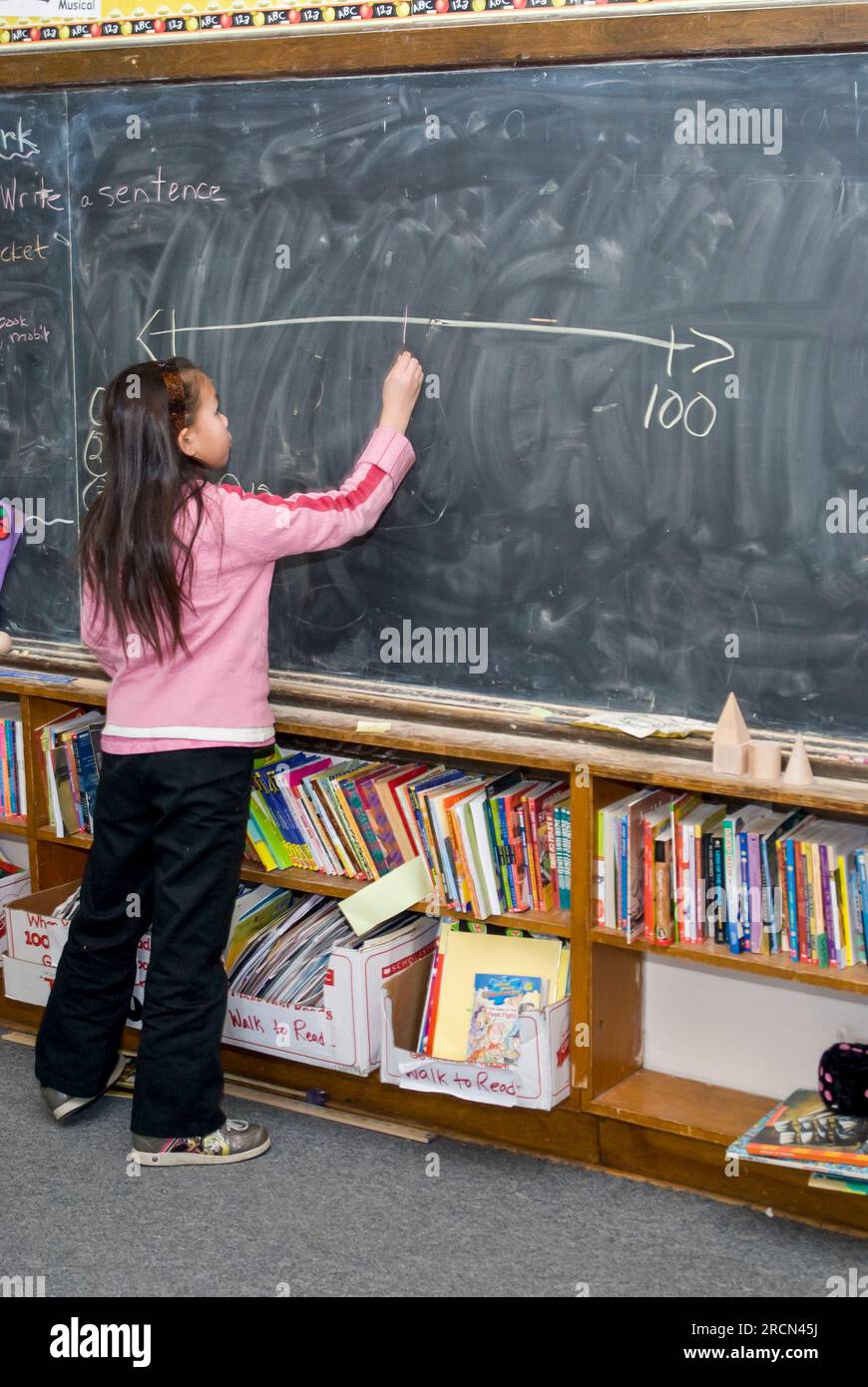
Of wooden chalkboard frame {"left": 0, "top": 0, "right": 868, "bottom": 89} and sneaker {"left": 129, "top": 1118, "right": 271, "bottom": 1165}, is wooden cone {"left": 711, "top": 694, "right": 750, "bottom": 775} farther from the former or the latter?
sneaker {"left": 129, "top": 1118, "right": 271, "bottom": 1165}

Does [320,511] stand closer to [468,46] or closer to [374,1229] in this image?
[468,46]

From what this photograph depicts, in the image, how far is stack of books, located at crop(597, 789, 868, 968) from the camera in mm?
2537

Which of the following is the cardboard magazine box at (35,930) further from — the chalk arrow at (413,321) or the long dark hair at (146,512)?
the chalk arrow at (413,321)

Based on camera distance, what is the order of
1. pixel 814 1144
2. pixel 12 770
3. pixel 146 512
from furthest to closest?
1. pixel 12 770
2. pixel 146 512
3. pixel 814 1144

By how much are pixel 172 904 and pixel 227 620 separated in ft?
1.89

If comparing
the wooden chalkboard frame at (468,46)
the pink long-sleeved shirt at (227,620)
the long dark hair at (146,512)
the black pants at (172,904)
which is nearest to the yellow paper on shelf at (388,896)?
the black pants at (172,904)

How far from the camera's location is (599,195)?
2684 mm

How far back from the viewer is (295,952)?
3.13 meters

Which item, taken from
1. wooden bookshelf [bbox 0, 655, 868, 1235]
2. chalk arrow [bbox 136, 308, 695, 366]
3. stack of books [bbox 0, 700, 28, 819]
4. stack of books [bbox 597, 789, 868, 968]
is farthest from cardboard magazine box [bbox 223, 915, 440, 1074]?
chalk arrow [bbox 136, 308, 695, 366]

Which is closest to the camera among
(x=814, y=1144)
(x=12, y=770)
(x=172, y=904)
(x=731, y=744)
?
(x=814, y=1144)

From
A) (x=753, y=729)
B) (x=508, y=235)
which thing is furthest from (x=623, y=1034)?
(x=508, y=235)

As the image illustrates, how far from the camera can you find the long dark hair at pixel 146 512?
2717 millimetres

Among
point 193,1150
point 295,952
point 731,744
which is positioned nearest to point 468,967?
point 295,952

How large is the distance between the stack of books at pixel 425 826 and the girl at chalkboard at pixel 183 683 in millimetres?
199
